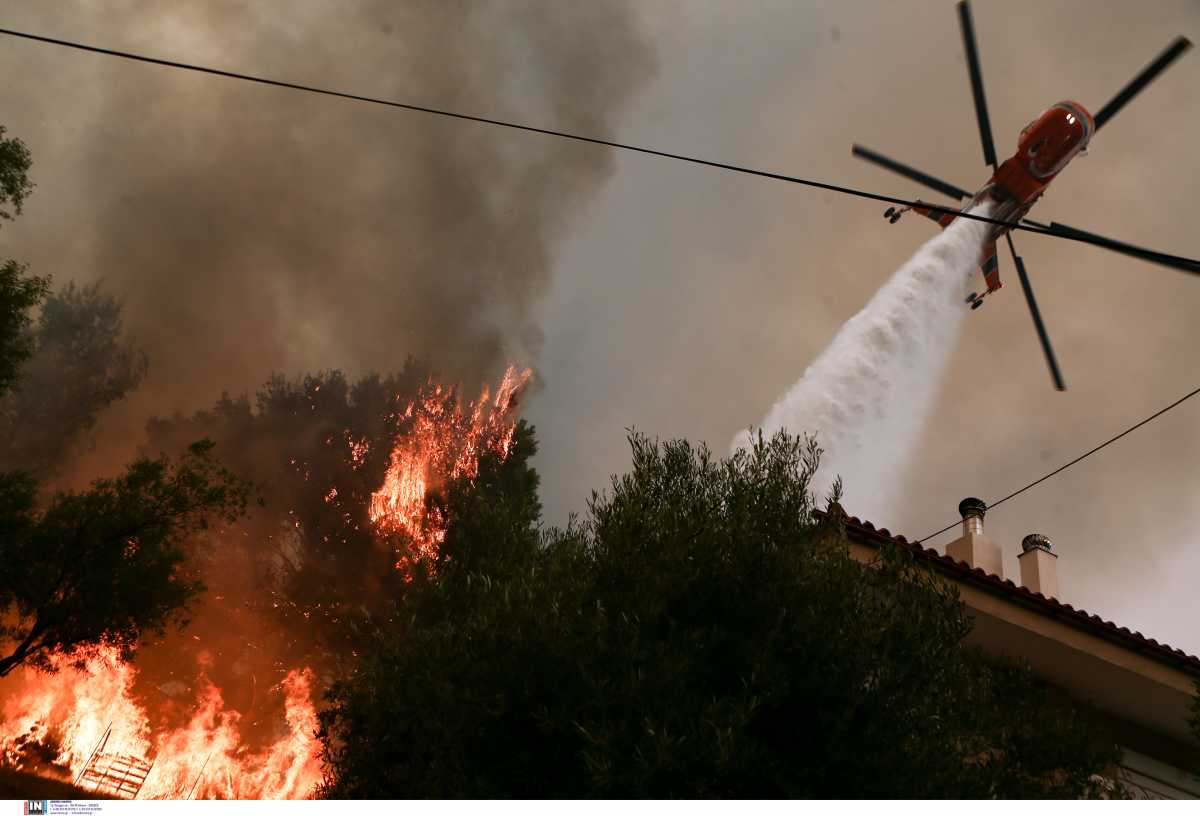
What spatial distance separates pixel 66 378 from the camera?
43.2 m

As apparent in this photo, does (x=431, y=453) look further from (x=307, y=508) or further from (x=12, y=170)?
(x=12, y=170)

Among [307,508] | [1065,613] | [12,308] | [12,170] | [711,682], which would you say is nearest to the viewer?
[711,682]

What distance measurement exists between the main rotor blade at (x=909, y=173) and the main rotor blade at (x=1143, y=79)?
15.5ft

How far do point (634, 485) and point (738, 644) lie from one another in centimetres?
292

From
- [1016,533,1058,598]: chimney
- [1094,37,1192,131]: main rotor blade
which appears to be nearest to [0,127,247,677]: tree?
[1016,533,1058,598]: chimney

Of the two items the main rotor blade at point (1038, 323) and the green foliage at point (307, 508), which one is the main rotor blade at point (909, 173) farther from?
the green foliage at point (307, 508)

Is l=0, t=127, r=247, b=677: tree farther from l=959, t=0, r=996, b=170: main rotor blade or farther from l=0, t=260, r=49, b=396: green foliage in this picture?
l=959, t=0, r=996, b=170: main rotor blade

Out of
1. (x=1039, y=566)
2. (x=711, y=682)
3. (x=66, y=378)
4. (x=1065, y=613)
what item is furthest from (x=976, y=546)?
(x=66, y=378)

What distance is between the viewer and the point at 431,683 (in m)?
8.71

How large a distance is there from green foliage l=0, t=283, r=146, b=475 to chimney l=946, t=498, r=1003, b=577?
138 ft

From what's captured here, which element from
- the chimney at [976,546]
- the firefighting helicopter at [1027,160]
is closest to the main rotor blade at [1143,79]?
the firefighting helicopter at [1027,160]

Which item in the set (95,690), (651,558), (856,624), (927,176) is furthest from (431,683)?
(95,690)

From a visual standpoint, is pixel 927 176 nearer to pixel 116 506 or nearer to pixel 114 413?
pixel 116 506

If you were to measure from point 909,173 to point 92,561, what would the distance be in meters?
30.0
